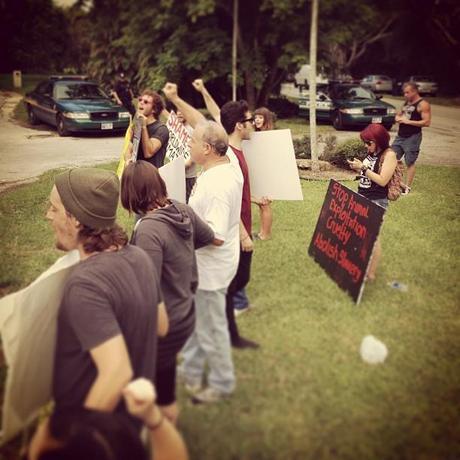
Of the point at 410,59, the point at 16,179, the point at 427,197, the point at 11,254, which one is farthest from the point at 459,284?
the point at 410,59

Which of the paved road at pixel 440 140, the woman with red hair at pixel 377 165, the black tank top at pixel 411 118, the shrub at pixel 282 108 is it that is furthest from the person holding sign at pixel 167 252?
the shrub at pixel 282 108

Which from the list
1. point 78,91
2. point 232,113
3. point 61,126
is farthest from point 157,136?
point 78,91

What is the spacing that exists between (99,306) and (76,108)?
1373cm

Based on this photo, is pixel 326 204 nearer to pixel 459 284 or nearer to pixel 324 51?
pixel 459 284

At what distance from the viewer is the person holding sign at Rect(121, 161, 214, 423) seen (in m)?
2.53

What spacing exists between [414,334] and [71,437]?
339cm

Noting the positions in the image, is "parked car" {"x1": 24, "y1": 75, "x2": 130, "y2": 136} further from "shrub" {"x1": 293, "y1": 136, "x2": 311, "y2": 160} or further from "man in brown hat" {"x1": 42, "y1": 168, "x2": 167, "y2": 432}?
"man in brown hat" {"x1": 42, "y1": 168, "x2": 167, "y2": 432}

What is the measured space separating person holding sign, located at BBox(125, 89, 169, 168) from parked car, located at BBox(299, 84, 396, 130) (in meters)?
13.2

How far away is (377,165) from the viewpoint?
5.02 meters

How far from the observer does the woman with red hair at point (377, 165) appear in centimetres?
489

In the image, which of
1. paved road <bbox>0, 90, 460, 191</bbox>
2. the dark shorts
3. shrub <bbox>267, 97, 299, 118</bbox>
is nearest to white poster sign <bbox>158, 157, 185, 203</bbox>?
the dark shorts

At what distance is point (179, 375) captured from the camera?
11.8 ft

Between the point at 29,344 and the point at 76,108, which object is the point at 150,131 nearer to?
the point at 29,344

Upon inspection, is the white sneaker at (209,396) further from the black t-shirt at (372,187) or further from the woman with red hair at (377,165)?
the black t-shirt at (372,187)
